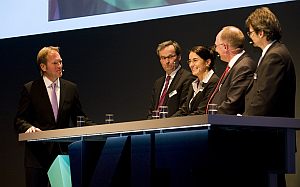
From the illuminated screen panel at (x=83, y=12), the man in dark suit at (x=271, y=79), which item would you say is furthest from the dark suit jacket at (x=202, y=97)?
the man in dark suit at (x=271, y=79)

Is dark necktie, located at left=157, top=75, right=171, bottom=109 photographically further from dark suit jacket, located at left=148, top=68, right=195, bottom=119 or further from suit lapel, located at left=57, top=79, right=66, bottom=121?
suit lapel, located at left=57, top=79, right=66, bottom=121

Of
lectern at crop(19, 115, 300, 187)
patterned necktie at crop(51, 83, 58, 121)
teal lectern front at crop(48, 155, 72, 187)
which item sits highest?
patterned necktie at crop(51, 83, 58, 121)

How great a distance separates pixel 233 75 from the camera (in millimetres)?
4383

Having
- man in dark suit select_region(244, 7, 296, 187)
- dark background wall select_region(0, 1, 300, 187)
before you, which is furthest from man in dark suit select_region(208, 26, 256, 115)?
dark background wall select_region(0, 1, 300, 187)

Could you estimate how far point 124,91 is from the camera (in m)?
6.57

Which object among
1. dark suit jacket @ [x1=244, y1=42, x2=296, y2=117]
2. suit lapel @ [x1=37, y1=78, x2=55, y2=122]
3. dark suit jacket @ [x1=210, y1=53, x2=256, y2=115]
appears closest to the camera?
dark suit jacket @ [x1=244, y1=42, x2=296, y2=117]

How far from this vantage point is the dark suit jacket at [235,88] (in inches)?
167

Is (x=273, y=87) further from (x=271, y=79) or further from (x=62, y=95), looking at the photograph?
(x=62, y=95)

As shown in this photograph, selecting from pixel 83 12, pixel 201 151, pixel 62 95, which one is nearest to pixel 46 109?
pixel 62 95

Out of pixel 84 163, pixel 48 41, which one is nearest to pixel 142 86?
pixel 48 41

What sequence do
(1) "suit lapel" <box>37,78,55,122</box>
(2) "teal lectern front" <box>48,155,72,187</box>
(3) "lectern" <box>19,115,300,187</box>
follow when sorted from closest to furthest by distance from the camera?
1. (3) "lectern" <box>19,115,300,187</box>
2. (2) "teal lectern front" <box>48,155,72,187</box>
3. (1) "suit lapel" <box>37,78,55,122</box>

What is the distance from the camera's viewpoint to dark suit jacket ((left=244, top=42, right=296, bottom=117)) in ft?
12.8

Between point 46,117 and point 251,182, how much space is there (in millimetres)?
2300

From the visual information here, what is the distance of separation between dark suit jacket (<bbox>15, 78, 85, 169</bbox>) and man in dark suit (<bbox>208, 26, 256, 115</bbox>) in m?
1.29
